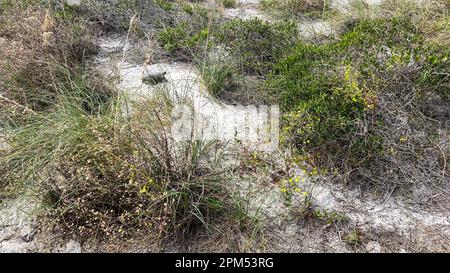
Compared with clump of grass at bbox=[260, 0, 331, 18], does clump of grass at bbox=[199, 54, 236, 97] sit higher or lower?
lower

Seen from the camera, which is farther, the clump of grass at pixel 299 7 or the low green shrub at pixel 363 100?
the clump of grass at pixel 299 7

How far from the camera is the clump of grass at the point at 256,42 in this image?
4332 millimetres

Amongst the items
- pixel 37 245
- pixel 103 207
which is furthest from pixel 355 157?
pixel 37 245

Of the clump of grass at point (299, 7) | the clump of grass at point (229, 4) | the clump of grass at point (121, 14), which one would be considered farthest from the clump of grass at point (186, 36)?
the clump of grass at point (299, 7)

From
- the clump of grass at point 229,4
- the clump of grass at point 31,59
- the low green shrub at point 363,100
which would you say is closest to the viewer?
the low green shrub at point 363,100

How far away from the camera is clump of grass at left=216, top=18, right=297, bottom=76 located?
4.33 m

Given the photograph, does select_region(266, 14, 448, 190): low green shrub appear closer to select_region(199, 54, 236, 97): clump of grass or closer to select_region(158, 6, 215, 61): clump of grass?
select_region(199, 54, 236, 97): clump of grass

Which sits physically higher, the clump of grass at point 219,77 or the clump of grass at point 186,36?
the clump of grass at point 186,36

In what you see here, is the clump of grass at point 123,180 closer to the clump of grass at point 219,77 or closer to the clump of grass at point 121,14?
the clump of grass at point 219,77

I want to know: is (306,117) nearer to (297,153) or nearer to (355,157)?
(297,153)

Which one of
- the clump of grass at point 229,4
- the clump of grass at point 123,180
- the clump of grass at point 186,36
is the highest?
the clump of grass at point 229,4

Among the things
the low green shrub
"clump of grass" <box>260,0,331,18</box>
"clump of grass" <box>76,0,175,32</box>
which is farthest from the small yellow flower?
"clump of grass" <box>260,0,331,18</box>

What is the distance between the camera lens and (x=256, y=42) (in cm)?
455
